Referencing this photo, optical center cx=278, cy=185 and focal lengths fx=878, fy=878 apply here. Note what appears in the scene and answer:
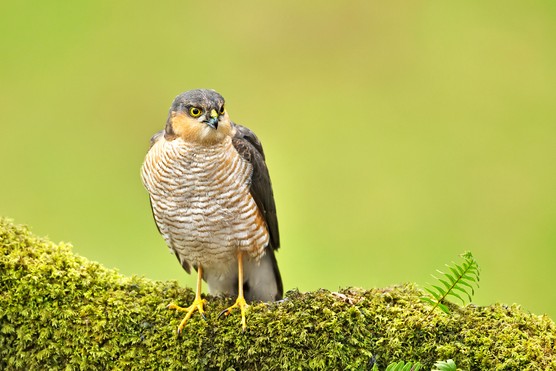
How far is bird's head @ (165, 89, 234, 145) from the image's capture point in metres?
5.01

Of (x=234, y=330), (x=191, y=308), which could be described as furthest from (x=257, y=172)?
(x=234, y=330)

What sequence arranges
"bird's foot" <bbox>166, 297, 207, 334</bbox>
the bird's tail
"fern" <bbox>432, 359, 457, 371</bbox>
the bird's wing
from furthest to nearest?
the bird's tail < the bird's wing < "bird's foot" <bbox>166, 297, 207, 334</bbox> < "fern" <bbox>432, 359, 457, 371</bbox>

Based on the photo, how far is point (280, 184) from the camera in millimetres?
10516

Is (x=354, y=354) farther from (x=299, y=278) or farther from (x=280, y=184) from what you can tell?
(x=280, y=184)

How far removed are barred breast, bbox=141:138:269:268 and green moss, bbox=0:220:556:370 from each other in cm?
55

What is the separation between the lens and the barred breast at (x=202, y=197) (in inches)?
199

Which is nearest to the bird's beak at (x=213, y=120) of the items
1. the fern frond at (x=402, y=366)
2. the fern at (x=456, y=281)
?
the fern at (x=456, y=281)

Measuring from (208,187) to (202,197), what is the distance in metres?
0.07

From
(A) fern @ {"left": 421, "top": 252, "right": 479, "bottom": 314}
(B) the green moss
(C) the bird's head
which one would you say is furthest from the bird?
(A) fern @ {"left": 421, "top": 252, "right": 479, "bottom": 314}

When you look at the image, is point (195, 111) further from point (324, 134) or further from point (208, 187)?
point (324, 134)

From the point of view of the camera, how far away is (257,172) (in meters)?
5.30

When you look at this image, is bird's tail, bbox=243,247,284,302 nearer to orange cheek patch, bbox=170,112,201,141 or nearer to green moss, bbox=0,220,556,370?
green moss, bbox=0,220,556,370

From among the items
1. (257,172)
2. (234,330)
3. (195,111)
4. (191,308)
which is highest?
(195,111)

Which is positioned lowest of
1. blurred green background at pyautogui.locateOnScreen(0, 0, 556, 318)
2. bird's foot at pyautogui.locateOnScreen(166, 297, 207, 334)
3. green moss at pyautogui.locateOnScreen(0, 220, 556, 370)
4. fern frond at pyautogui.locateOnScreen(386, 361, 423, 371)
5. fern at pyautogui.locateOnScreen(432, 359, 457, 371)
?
fern at pyautogui.locateOnScreen(432, 359, 457, 371)
